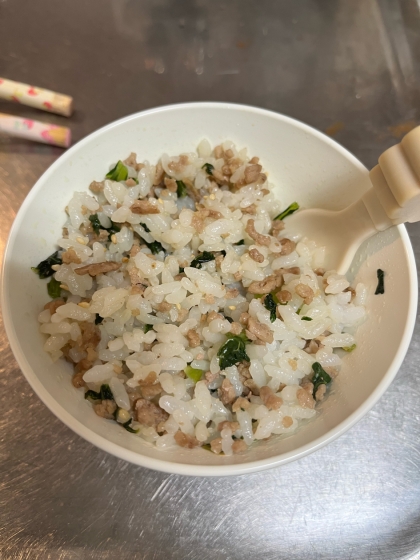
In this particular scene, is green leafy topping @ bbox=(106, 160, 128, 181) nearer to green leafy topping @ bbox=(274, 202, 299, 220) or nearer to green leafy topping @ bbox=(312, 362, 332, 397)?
green leafy topping @ bbox=(274, 202, 299, 220)

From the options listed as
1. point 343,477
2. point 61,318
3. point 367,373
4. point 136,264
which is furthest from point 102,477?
point 367,373

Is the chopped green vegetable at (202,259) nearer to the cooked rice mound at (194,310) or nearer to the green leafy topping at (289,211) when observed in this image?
the cooked rice mound at (194,310)

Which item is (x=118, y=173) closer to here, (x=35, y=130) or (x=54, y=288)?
(x=54, y=288)

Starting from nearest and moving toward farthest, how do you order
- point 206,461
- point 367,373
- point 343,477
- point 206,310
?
point 206,461
point 367,373
point 206,310
point 343,477

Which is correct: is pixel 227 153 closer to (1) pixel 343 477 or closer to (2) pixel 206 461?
(2) pixel 206 461

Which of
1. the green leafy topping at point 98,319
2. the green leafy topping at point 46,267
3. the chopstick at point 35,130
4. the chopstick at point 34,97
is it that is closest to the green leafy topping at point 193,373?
the green leafy topping at point 98,319

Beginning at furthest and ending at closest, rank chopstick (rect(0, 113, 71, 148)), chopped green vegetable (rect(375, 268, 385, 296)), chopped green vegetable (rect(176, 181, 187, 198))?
chopstick (rect(0, 113, 71, 148)), chopped green vegetable (rect(176, 181, 187, 198)), chopped green vegetable (rect(375, 268, 385, 296))

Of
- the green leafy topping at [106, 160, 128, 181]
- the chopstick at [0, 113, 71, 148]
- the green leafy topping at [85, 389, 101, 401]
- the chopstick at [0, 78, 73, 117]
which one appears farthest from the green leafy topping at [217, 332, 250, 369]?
the chopstick at [0, 78, 73, 117]

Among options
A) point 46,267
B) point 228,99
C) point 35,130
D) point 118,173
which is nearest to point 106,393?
point 46,267
